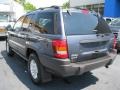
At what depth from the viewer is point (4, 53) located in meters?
9.45

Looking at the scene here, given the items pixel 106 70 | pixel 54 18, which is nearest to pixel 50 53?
pixel 54 18

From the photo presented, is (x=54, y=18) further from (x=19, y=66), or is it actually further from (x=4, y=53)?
(x=4, y=53)

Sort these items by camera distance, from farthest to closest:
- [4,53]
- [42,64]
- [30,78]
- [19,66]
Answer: [4,53], [19,66], [30,78], [42,64]

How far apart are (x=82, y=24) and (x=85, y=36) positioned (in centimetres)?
37

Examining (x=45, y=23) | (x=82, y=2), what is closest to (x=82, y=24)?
(x=45, y=23)

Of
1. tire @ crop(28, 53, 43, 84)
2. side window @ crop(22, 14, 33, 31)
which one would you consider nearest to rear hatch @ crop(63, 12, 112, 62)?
tire @ crop(28, 53, 43, 84)

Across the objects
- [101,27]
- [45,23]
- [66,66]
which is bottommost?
[66,66]

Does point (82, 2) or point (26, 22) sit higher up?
point (82, 2)

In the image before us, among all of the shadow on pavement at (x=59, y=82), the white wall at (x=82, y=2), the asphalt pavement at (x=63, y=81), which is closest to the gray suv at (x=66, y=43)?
the shadow on pavement at (x=59, y=82)

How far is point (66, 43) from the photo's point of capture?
4484 mm

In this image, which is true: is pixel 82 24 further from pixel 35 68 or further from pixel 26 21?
pixel 26 21

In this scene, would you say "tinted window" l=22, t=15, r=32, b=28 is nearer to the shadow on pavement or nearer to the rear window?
the shadow on pavement

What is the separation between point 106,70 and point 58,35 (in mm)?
2850

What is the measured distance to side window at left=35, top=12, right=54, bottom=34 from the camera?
4.84 metres
